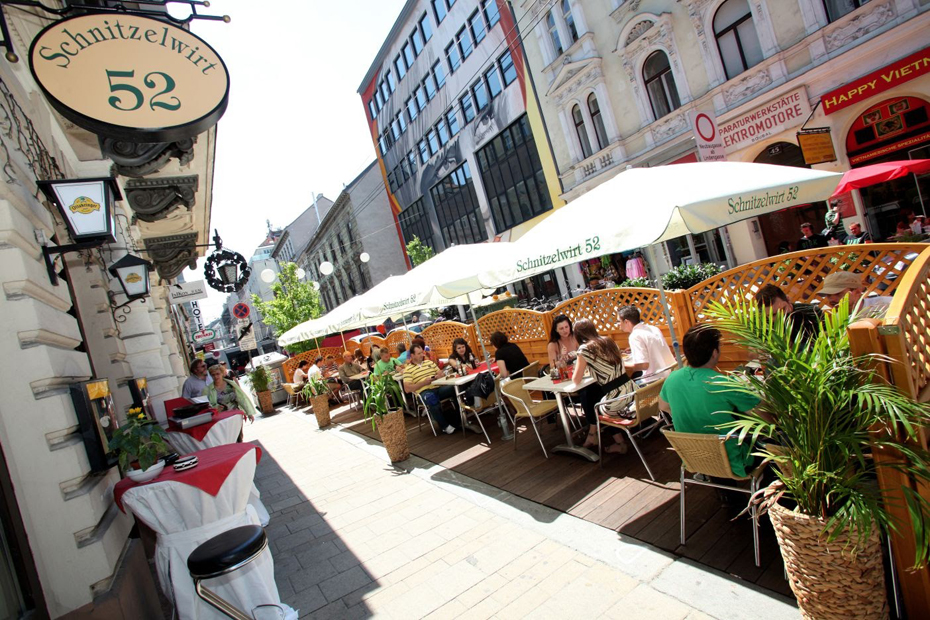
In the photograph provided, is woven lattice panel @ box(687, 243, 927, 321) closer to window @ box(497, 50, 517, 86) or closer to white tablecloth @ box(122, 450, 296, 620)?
white tablecloth @ box(122, 450, 296, 620)

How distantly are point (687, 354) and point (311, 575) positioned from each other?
136 inches

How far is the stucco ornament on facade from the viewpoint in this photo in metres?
10.2

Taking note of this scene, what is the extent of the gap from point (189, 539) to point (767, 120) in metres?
15.1

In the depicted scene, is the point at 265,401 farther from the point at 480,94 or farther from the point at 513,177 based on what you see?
the point at 480,94

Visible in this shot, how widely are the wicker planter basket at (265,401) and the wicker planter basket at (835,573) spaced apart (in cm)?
1476

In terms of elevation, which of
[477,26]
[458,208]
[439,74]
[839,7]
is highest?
[439,74]

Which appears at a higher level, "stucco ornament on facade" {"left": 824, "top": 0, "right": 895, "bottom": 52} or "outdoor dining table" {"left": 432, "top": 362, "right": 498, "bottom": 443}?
"stucco ornament on facade" {"left": 824, "top": 0, "right": 895, "bottom": 52}

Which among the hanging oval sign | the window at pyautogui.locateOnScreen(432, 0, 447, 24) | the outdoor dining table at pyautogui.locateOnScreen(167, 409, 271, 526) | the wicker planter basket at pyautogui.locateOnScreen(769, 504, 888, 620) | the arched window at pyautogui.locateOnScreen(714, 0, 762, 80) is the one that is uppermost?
the window at pyautogui.locateOnScreen(432, 0, 447, 24)

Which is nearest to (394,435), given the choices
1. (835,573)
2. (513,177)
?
(835,573)

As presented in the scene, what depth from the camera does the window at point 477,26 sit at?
23.9 m

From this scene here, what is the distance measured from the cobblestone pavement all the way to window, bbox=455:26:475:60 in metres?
24.6

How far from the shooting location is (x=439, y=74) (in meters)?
28.8

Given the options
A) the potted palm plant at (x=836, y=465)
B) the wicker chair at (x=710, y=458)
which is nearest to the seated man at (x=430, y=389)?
the wicker chair at (x=710, y=458)
